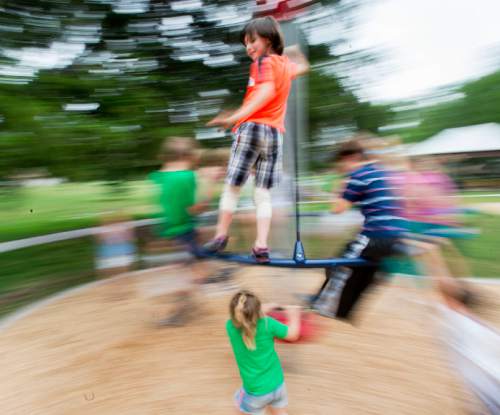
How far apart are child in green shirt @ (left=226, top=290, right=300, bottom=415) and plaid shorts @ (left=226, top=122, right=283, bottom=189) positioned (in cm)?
62

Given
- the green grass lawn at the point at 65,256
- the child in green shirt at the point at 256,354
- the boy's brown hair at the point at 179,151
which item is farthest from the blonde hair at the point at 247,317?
the green grass lawn at the point at 65,256

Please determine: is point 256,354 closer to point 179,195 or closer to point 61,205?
point 179,195

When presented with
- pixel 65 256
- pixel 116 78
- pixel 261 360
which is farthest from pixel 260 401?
pixel 65 256

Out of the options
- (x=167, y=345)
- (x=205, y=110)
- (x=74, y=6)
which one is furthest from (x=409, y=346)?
(x=74, y=6)

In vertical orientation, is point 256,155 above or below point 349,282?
above

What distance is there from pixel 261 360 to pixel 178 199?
1.46 meters

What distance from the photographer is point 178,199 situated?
3.02 m

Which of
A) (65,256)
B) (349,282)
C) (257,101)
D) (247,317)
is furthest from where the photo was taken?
(65,256)

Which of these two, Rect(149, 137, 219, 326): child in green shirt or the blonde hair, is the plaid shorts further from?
Rect(149, 137, 219, 326): child in green shirt

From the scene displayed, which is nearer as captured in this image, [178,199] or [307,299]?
[307,299]

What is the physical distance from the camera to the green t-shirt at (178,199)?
3.01 metres

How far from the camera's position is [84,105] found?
4430 millimetres

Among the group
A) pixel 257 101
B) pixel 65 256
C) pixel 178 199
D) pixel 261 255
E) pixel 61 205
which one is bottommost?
pixel 61 205

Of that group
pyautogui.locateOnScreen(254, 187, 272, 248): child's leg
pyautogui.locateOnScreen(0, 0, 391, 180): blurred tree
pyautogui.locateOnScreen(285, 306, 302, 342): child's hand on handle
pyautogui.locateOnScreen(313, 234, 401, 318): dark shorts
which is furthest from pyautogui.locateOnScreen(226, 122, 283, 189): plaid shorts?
pyautogui.locateOnScreen(0, 0, 391, 180): blurred tree
